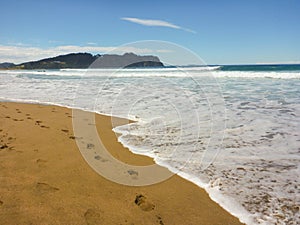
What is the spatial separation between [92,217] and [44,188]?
0.84 m

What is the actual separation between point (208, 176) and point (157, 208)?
3.78ft

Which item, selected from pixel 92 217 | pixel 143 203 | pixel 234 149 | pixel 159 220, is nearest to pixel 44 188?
pixel 92 217

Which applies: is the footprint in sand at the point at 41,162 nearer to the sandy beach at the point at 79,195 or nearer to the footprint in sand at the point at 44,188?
the sandy beach at the point at 79,195

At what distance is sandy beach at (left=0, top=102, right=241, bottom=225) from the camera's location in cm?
262

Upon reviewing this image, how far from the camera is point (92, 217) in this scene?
2.61 meters

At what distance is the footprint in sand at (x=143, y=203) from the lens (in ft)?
9.36

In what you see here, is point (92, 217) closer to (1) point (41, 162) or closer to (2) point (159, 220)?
(2) point (159, 220)

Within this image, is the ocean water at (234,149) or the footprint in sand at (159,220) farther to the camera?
the ocean water at (234,149)

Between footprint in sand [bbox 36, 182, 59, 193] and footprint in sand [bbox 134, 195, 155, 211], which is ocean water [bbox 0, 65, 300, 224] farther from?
footprint in sand [bbox 36, 182, 59, 193]

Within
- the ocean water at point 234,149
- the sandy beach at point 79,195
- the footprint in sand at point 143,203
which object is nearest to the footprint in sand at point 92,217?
the sandy beach at point 79,195

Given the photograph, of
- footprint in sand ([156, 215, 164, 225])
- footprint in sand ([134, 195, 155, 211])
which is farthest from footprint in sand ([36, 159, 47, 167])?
footprint in sand ([156, 215, 164, 225])

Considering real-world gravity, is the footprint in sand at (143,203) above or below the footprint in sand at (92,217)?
below

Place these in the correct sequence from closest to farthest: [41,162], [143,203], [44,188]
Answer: [143,203]
[44,188]
[41,162]

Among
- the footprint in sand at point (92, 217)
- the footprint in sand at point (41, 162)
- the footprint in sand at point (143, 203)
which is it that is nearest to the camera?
the footprint in sand at point (92, 217)
